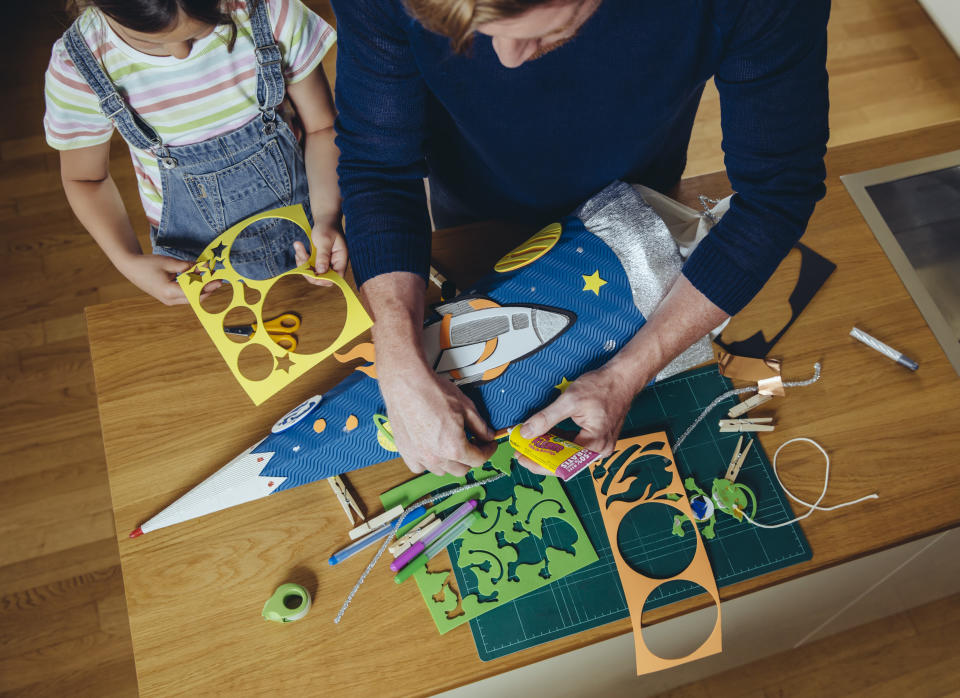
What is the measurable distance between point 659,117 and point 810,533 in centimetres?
57

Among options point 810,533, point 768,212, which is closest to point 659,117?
point 768,212

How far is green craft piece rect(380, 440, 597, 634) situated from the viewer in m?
0.83

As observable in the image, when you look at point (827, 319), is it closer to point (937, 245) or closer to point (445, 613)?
point (937, 245)

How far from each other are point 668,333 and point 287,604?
572 millimetres

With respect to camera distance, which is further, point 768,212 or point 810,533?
point 810,533

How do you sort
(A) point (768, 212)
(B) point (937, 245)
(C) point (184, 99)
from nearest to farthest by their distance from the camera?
(A) point (768, 212) < (C) point (184, 99) < (B) point (937, 245)

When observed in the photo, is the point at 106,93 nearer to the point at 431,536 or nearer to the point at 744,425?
the point at 431,536

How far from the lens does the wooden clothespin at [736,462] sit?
2.94ft

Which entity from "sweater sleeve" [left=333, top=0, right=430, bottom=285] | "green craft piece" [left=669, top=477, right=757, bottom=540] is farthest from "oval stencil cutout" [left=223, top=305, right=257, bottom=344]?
"green craft piece" [left=669, top=477, right=757, bottom=540]

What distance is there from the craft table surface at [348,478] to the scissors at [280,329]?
0.05 meters

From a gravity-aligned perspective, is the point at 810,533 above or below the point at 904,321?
below

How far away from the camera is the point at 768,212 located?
739 mm

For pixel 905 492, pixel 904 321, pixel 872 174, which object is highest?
pixel 872 174

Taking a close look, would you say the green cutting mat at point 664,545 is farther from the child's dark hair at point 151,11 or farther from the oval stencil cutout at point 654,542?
the child's dark hair at point 151,11
